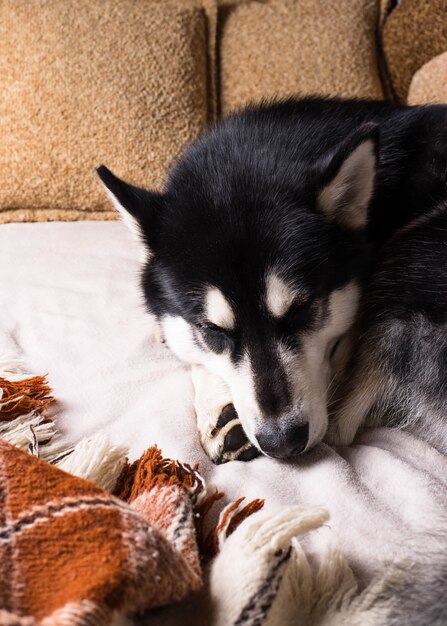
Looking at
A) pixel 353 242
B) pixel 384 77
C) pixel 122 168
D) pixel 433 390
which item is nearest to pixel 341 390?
pixel 433 390

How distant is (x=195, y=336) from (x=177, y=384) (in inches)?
4.4

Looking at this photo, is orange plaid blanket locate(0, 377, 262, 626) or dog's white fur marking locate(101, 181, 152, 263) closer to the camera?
orange plaid blanket locate(0, 377, 262, 626)

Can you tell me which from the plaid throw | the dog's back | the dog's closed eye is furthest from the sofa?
the plaid throw

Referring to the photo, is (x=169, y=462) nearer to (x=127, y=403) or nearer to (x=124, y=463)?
(x=124, y=463)

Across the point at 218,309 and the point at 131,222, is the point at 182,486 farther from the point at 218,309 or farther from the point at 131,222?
the point at 131,222

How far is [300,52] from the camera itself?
2250 millimetres

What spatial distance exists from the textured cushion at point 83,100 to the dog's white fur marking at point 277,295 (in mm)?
1226

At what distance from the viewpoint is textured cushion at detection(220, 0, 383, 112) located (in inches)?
88.4

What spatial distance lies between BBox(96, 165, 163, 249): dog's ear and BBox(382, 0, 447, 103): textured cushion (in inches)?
63.9

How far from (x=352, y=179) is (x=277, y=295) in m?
0.27

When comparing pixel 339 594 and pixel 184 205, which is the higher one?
pixel 184 205

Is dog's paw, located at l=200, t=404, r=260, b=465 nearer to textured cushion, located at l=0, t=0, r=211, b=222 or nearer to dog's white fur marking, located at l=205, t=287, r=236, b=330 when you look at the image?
dog's white fur marking, located at l=205, t=287, r=236, b=330

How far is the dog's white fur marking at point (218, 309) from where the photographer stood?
3.52 feet

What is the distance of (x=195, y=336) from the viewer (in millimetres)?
1203
